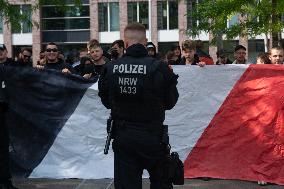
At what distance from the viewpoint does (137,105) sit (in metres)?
4.35

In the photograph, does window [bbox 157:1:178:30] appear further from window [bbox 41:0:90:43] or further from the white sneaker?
the white sneaker

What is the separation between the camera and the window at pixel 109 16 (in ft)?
140

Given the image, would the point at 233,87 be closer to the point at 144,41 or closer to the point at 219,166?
the point at 219,166

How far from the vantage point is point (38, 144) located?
6.88m

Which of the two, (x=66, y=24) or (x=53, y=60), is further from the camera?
(x=66, y=24)

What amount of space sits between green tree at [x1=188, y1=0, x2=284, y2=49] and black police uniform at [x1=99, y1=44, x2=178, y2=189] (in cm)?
927

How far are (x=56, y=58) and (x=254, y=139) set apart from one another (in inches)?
108

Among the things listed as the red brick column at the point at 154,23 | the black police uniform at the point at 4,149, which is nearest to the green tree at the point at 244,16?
the black police uniform at the point at 4,149

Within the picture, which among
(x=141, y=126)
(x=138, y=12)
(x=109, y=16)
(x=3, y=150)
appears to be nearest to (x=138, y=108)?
(x=141, y=126)

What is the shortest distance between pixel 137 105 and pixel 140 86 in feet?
0.55

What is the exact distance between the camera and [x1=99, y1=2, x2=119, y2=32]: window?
42719 millimetres

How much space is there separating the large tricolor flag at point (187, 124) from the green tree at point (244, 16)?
7014mm

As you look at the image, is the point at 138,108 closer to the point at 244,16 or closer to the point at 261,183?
the point at 261,183

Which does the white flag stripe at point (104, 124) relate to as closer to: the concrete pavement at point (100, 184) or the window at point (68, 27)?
the concrete pavement at point (100, 184)
